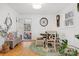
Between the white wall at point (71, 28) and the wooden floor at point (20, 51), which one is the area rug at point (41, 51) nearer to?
the wooden floor at point (20, 51)

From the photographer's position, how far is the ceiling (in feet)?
6.82

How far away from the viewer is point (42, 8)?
2.10 meters

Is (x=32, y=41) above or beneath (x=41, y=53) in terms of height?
above

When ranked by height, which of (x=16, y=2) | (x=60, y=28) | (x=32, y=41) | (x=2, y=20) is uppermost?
(x=16, y=2)

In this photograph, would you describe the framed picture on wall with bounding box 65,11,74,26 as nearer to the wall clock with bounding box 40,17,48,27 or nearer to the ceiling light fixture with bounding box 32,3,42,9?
the wall clock with bounding box 40,17,48,27

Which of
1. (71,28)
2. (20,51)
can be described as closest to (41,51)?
(20,51)

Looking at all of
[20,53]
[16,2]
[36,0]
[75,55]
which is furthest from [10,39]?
[75,55]

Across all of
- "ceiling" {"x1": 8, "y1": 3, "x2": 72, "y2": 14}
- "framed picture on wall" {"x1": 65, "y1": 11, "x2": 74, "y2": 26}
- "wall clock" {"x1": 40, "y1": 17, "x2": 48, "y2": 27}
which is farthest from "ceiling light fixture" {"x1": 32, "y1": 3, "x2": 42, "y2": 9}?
"framed picture on wall" {"x1": 65, "y1": 11, "x2": 74, "y2": 26}

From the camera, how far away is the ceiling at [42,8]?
208 centimetres

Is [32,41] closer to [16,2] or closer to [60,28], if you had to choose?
[60,28]

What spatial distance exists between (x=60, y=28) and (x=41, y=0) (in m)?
0.59

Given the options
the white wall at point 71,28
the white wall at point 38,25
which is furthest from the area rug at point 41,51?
the white wall at point 71,28

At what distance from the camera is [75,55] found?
209 cm

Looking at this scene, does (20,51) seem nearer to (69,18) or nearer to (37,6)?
(37,6)
